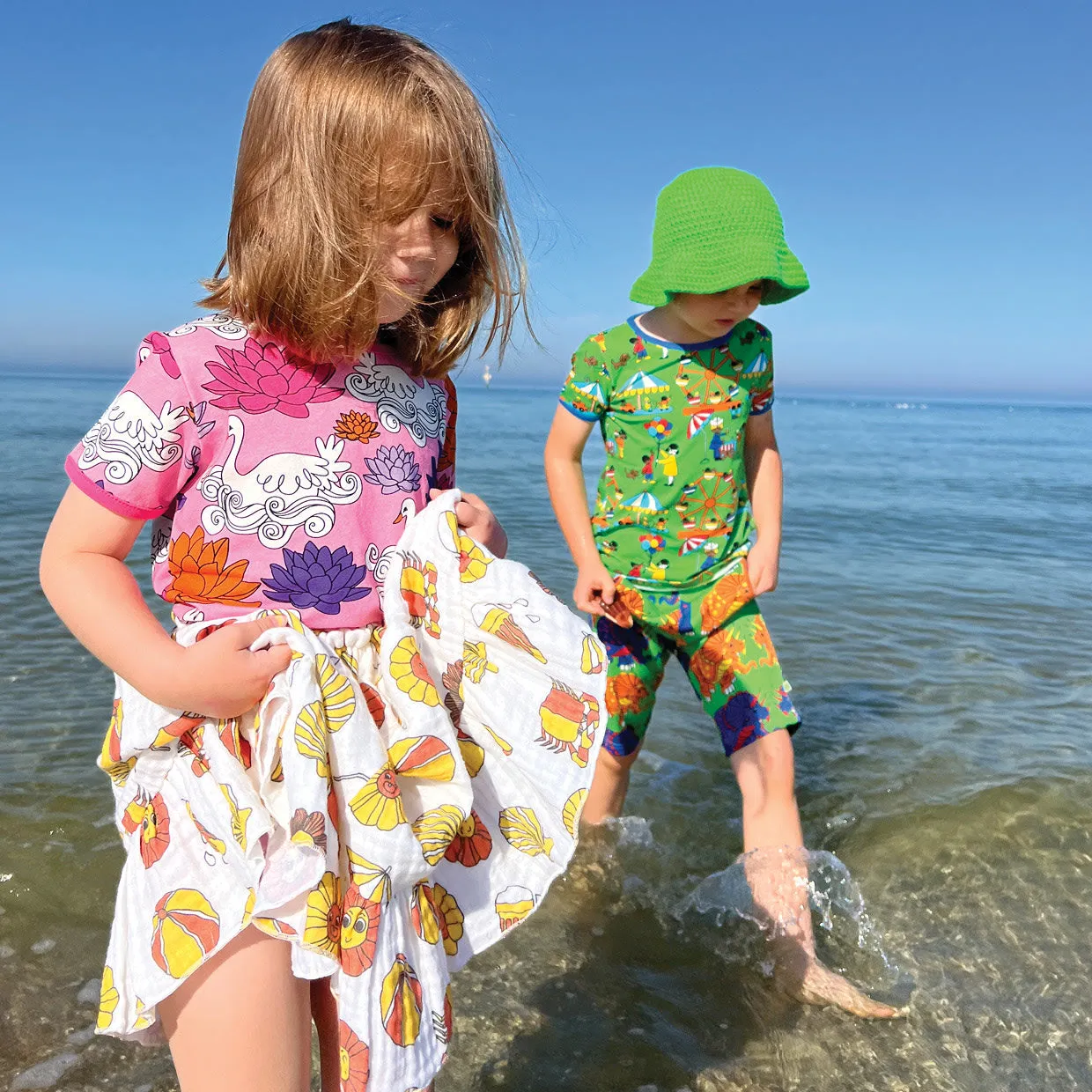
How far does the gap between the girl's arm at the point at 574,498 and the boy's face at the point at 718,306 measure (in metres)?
0.47

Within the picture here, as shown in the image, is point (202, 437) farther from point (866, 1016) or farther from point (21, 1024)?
point (866, 1016)

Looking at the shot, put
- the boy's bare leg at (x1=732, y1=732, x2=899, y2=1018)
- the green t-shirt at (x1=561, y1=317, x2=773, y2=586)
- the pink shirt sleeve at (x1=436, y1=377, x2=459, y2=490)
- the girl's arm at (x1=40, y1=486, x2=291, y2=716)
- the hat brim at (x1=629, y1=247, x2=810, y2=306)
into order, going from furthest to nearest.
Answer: the green t-shirt at (x1=561, y1=317, x2=773, y2=586)
the boy's bare leg at (x1=732, y1=732, x2=899, y2=1018)
the hat brim at (x1=629, y1=247, x2=810, y2=306)
the pink shirt sleeve at (x1=436, y1=377, x2=459, y2=490)
the girl's arm at (x1=40, y1=486, x2=291, y2=716)

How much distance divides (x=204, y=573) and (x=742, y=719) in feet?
6.41

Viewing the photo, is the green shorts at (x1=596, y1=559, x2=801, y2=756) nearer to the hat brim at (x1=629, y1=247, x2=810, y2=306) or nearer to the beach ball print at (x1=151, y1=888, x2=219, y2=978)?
the hat brim at (x1=629, y1=247, x2=810, y2=306)

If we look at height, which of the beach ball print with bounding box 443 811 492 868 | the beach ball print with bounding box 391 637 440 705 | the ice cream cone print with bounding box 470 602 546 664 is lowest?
the beach ball print with bounding box 443 811 492 868

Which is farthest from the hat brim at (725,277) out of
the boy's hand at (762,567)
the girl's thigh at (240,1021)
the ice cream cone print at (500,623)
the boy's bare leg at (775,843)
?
the girl's thigh at (240,1021)

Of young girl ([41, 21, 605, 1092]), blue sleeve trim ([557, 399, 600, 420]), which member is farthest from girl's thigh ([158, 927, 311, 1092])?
blue sleeve trim ([557, 399, 600, 420])

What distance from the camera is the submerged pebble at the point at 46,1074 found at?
2.48 m

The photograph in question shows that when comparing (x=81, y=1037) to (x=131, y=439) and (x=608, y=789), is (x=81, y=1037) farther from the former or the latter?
(x=131, y=439)

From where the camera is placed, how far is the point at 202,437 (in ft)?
5.20

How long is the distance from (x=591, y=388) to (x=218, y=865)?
2098mm

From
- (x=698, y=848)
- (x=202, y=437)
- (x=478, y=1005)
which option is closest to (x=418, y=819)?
(x=202, y=437)

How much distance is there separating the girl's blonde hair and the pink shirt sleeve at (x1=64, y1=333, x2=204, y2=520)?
19cm

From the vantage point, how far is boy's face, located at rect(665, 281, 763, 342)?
309 centimetres
